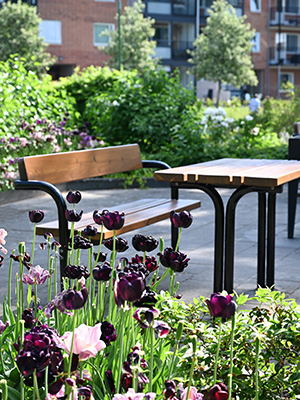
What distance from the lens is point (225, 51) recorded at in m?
46.4

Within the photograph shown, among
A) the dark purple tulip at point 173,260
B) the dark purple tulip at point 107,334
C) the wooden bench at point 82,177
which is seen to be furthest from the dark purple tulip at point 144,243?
the wooden bench at point 82,177

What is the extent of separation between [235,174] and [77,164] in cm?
142

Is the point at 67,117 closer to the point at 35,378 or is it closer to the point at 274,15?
the point at 35,378

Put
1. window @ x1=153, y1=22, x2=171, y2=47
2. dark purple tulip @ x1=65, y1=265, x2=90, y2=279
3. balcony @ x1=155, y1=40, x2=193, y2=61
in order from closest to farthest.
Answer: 1. dark purple tulip @ x1=65, y1=265, x2=90, y2=279
2. balcony @ x1=155, y1=40, x2=193, y2=61
3. window @ x1=153, y1=22, x2=171, y2=47

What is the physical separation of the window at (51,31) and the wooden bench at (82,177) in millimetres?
38635

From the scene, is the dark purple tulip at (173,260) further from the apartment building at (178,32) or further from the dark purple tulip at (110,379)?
the apartment building at (178,32)

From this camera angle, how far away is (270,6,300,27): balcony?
5547 cm

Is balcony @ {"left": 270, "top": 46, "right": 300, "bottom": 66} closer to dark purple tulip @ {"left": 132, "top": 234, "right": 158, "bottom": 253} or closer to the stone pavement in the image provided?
the stone pavement

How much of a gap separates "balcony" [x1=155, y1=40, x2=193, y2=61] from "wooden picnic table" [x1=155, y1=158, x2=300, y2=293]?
4733cm

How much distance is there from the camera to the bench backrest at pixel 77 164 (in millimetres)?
4602

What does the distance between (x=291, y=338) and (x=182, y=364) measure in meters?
0.37

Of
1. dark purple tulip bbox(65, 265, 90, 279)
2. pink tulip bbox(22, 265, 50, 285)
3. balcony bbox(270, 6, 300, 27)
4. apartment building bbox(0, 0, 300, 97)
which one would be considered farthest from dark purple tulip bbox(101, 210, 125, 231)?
balcony bbox(270, 6, 300, 27)

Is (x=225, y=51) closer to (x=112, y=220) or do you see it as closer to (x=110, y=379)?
(x=112, y=220)

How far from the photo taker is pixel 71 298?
1676mm
